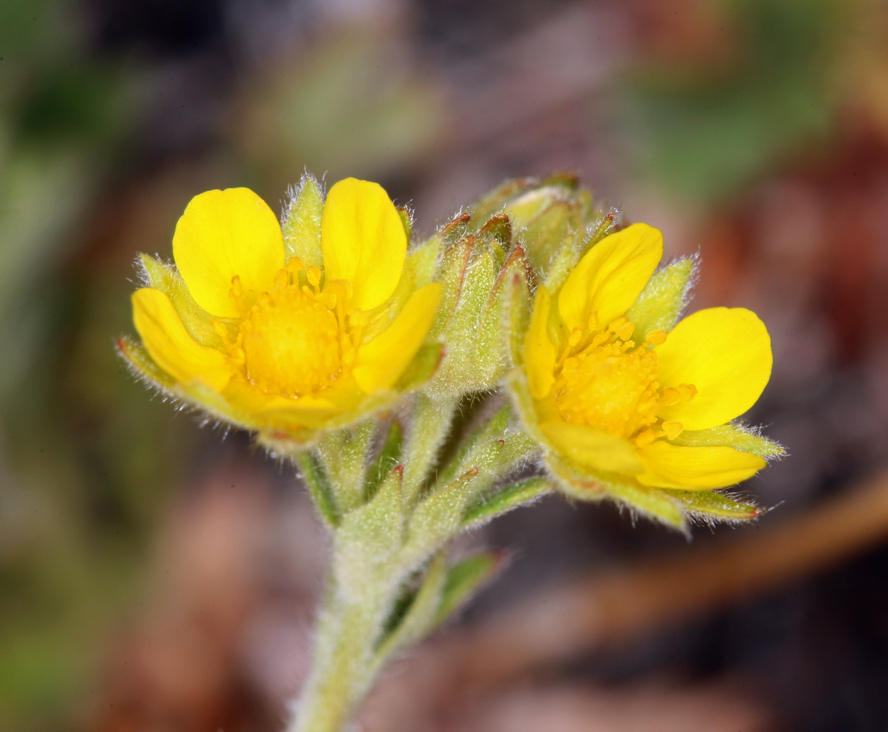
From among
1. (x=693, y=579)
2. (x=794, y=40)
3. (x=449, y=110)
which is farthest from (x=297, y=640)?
(x=794, y=40)

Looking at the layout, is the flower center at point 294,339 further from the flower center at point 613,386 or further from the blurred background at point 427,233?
the blurred background at point 427,233

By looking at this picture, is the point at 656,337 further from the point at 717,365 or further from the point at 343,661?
the point at 343,661

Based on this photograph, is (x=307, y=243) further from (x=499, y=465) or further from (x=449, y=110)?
(x=449, y=110)

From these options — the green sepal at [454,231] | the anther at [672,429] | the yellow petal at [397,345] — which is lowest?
the anther at [672,429]

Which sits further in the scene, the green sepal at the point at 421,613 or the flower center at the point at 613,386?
the green sepal at the point at 421,613

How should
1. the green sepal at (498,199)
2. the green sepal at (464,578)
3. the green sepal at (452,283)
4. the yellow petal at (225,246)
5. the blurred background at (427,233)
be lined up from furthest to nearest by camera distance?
the blurred background at (427,233) < the green sepal at (464,578) < the green sepal at (498,199) < the yellow petal at (225,246) < the green sepal at (452,283)

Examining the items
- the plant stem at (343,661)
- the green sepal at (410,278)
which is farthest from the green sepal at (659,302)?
the plant stem at (343,661)
